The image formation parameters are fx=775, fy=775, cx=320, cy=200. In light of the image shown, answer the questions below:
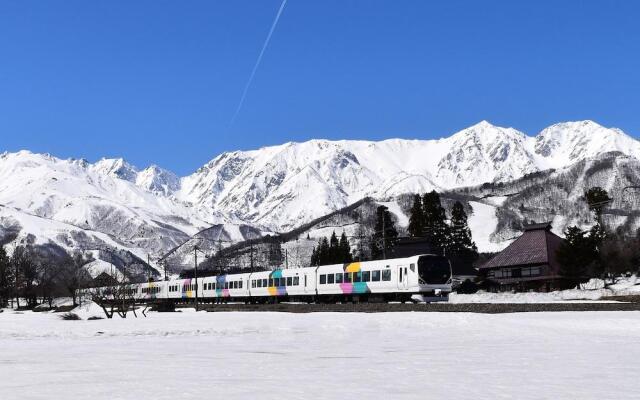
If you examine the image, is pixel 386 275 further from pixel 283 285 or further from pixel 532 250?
pixel 532 250

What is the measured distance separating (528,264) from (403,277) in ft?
150

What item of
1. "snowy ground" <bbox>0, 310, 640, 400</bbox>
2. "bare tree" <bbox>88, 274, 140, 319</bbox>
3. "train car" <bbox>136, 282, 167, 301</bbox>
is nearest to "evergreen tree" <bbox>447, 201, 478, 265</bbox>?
"train car" <bbox>136, 282, 167, 301</bbox>

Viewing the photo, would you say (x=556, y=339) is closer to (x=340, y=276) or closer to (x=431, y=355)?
(x=431, y=355)

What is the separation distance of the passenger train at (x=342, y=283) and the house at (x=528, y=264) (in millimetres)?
30878

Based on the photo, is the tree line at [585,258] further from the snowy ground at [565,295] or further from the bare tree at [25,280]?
the bare tree at [25,280]

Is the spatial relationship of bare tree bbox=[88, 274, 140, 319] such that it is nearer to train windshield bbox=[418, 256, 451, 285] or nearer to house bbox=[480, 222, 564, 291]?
train windshield bbox=[418, 256, 451, 285]

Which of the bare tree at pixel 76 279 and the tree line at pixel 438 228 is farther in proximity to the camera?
the tree line at pixel 438 228

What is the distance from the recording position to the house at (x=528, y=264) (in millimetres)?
89750

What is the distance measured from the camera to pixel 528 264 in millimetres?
91938

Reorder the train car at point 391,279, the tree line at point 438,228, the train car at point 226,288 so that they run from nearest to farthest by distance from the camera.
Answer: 1. the train car at point 391,279
2. the train car at point 226,288
3. the tree line at point 438,228

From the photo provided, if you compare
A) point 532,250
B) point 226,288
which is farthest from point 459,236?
point 226,288

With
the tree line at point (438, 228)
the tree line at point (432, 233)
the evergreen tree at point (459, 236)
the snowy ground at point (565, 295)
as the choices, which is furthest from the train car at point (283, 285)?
the evergreen tree at point (459, 236)

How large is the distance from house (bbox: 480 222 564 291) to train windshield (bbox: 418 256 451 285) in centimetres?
3841

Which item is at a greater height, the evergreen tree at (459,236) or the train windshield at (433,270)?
the evergreen tree at (459,236)
